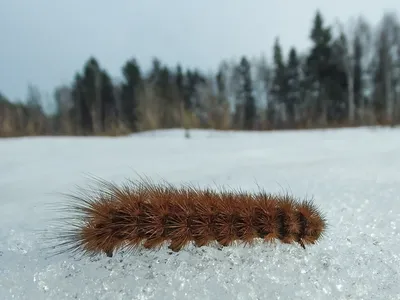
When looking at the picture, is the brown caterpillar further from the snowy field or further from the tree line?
the tree line

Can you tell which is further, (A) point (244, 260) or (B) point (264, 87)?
(B) point (264, 87)

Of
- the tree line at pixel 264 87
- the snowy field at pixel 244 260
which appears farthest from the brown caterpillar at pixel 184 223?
the tree line at pixel 264 87

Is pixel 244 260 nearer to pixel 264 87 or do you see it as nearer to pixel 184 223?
pixel 184 223

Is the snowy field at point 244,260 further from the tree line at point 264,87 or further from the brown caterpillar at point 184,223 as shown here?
the tree line at point 264,87

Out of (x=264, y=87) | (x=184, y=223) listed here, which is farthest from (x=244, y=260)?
(x=264, y=87)

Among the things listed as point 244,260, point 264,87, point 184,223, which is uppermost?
point 264,87

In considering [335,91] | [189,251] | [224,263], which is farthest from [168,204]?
[335,91]

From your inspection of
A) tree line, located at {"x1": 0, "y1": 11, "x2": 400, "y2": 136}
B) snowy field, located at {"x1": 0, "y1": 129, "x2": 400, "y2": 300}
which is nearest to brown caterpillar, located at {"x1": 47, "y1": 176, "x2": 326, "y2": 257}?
snowy field, located at {"x1": 0, "y1": 129, "x2": 400, "y2": 300}
